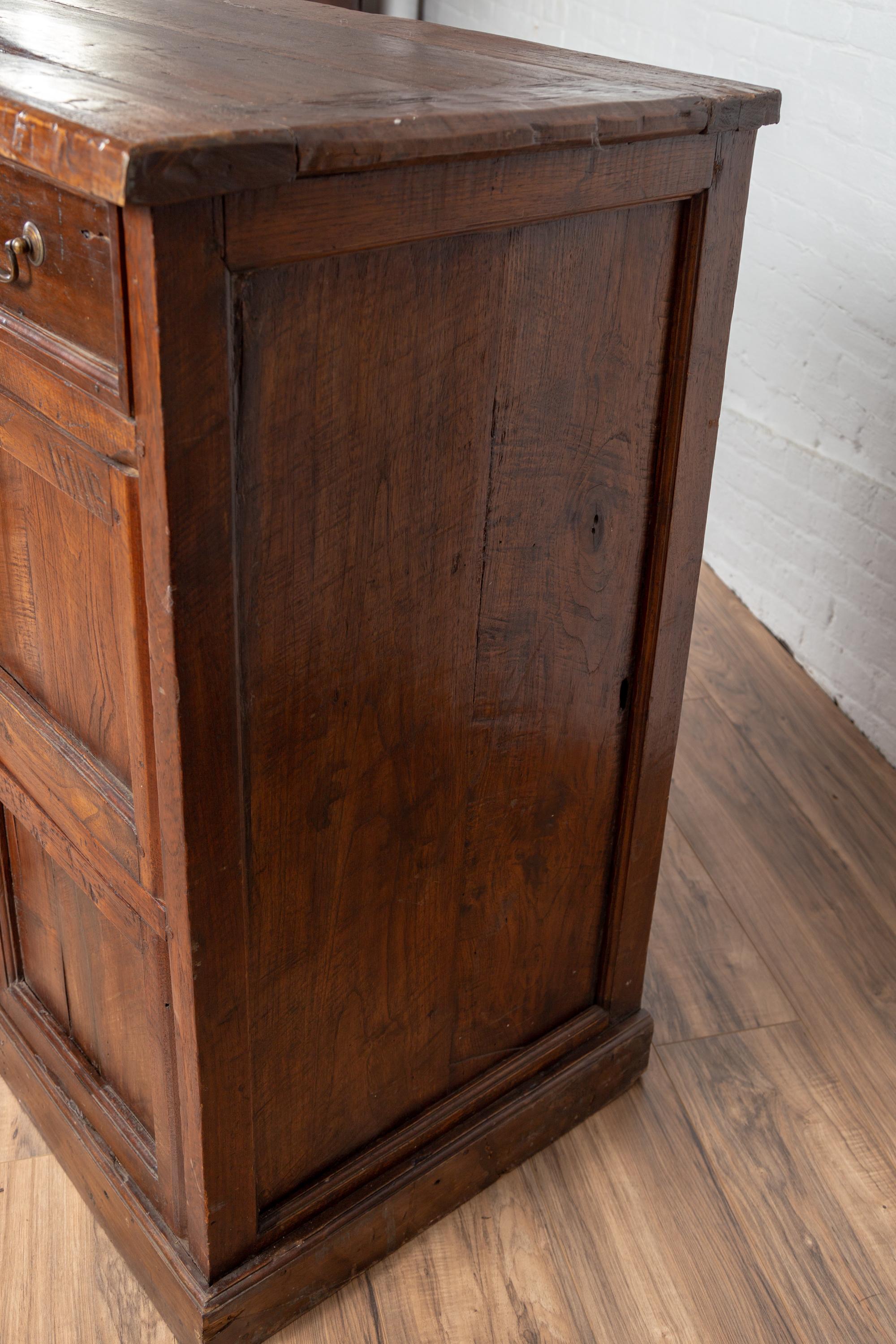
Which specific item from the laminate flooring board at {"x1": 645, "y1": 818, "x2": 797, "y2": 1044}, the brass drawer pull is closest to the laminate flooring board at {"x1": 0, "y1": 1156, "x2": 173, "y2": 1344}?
the laminate flooring board at {"x1": 645, "y1": 818, "x2": 797, "y2": 1044}

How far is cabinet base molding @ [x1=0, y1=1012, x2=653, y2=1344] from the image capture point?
1.30 metres

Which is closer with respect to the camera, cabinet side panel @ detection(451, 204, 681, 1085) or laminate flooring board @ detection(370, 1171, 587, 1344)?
cabinet side panel @ detection(451, 204, 681, 1085)

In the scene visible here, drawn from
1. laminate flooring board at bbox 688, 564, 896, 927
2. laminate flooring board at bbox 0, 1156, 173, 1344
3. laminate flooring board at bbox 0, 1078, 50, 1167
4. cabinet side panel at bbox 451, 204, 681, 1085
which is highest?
cabinet side panel at bbox 451, 204, 681, 1085

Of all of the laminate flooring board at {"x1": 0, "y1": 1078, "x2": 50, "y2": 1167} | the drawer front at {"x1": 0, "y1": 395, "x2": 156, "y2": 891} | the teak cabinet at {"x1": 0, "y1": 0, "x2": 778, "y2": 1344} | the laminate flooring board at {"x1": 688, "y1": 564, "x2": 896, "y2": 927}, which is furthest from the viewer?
the laminate flooring board at {"x1": 688, "y1": 564, "x2": 896, "y2": 927}

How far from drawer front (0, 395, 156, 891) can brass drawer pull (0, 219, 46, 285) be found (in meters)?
0.12

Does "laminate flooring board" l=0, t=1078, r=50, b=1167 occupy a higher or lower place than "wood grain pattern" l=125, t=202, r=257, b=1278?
lower

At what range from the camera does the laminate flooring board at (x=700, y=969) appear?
1.80m

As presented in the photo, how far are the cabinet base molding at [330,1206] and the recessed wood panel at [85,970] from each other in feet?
0.33

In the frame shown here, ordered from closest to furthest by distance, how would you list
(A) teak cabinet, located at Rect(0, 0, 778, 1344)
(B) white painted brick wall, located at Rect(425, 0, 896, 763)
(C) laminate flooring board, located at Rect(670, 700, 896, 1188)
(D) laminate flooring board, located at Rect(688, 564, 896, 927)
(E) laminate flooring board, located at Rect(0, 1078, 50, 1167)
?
(A) teak cabinet, located at Rect(0, 0, 778, 1344) < (E) laminate flooring board, located at Rect(0, 1078, 50, 1167) < (C) laminate flooring board, located at Rect(670, 700, 896, 1188) < (D) laminate flooring board, located at Rect(688, 564, 896, 927) < (B) white painted brick wall, located at Rect(425, 0, 896, 763)

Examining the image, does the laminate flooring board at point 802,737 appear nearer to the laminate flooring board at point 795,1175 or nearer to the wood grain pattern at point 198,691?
the laminate flooring board at point 795,1175

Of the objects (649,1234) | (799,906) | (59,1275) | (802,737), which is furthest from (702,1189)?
(802,737)

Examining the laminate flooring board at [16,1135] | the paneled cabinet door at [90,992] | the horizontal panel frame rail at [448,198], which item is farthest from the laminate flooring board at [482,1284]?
the horizontal panel frame rail at [448,198]

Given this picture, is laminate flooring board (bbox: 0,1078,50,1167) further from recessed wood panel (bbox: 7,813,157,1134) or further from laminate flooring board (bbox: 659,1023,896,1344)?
laminate flooring board (bbox: 659,1023,896,1344)

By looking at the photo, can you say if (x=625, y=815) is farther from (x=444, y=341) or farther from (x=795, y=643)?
(x=795, y=643)
